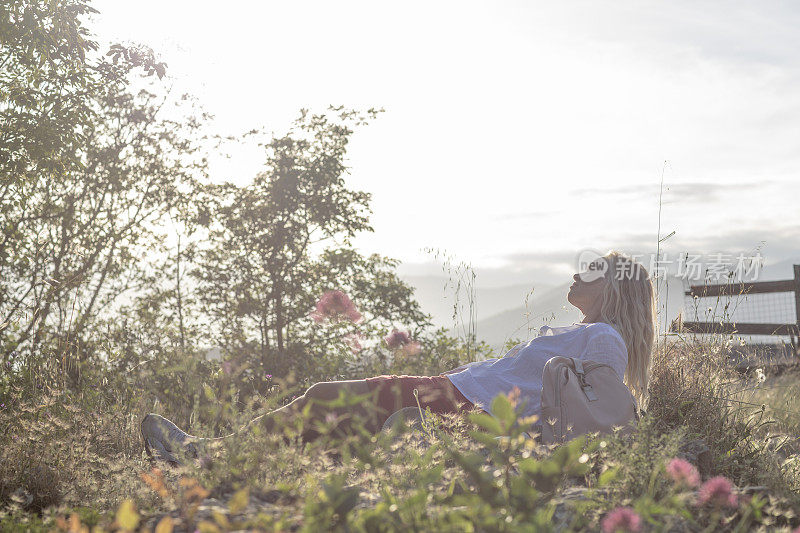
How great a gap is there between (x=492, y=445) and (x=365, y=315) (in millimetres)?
5586

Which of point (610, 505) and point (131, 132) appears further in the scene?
point (131, 132)

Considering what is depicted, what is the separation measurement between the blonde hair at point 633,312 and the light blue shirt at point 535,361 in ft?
0.67

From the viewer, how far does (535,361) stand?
3.53m

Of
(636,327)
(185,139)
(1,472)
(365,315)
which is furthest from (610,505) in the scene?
(185,139)

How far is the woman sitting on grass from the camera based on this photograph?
3096mm

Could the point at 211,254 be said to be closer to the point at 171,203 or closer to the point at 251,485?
the point at 171,203

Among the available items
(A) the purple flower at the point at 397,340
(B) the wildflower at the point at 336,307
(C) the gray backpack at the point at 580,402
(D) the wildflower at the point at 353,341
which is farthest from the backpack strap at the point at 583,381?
(D) the wildflower at the point at 353,341

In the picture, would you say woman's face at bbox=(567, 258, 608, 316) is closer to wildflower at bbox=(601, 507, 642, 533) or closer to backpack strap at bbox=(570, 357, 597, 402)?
backpack strap at bbox=(570, 357, 597, 402)

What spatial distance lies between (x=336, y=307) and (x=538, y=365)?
3143 millimetres

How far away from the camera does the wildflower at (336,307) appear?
629 cm

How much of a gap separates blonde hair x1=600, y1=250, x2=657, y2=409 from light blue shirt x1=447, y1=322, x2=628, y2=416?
203mm

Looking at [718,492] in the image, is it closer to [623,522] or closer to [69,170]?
[623,522]

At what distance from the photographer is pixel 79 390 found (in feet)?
15.3

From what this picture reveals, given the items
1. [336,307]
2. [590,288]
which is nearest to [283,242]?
[336,307]
